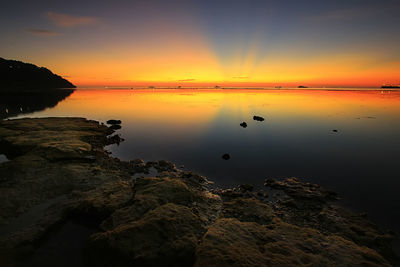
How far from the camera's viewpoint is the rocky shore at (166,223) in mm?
8750

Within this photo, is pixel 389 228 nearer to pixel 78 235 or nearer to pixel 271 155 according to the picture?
pixel 271 155

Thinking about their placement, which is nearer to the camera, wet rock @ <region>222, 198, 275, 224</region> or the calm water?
wet rock @ <region>222, 198, 275, 224</region>

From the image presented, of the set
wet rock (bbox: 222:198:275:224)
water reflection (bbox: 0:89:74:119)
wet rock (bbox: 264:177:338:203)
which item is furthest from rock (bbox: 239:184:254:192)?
water reflection (bbox: 0:89:74:119)

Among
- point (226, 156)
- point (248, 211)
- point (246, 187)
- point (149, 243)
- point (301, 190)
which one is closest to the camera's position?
point (149, 243)

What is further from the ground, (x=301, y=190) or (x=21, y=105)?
(x=21, y=105)

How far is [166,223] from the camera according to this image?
9.96 m

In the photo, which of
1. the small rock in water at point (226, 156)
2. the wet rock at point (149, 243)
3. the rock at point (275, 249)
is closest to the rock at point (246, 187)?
the rock at point (275, 249)

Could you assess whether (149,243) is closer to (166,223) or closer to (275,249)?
(166,223)

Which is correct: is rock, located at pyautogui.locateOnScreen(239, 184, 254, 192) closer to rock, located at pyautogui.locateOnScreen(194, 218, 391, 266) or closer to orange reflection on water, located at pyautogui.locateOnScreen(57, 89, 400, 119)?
rock, located at pyautogui.locateOnScreen(194, 218, 391, 266)

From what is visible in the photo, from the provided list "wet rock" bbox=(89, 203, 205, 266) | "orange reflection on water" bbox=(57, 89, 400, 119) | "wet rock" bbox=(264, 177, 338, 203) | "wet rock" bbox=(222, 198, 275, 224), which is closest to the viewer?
"wet rock" bbox=(89, 203, 205, 266)

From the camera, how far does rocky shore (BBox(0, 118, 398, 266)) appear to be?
875 centimetres

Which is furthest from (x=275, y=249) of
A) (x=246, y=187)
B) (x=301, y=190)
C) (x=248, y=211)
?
(x=301, y=190)

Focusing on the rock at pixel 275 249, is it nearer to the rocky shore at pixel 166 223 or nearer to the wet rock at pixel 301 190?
the rocky shore at pixel 166 223

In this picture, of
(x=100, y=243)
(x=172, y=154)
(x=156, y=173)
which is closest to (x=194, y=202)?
(x=100, y=243)
